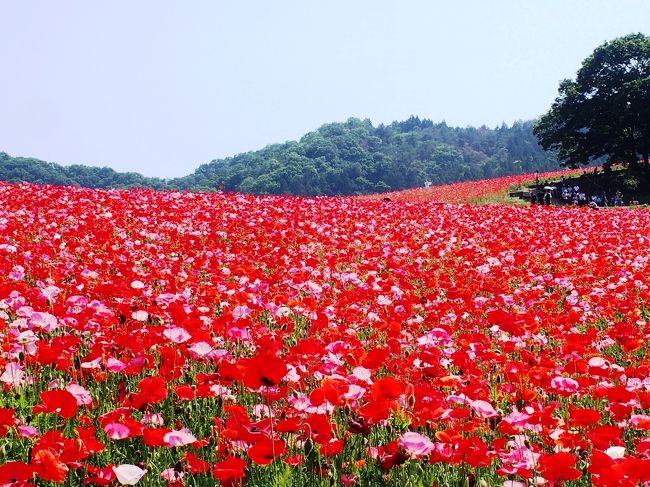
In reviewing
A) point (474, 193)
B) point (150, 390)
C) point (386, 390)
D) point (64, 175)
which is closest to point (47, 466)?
point (150, 390)

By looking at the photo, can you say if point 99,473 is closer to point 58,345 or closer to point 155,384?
point 155,384

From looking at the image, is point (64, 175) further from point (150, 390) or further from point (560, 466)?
point (560, 466)

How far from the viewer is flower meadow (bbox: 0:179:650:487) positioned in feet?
8.19

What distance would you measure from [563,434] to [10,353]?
306cm

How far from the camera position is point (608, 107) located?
3419 centimetres

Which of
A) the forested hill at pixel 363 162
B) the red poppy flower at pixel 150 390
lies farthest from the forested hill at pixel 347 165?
the red poppy flower at pixel 150 390

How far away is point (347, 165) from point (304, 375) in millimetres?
90733

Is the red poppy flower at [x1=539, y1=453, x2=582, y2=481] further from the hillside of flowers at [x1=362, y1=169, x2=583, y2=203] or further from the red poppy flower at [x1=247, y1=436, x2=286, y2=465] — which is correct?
the hillside of flowers at [x1=362, y1=169, x2=583, y2=203]

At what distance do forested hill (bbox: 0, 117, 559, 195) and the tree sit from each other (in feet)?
137

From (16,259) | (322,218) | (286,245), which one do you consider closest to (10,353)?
(16,259)

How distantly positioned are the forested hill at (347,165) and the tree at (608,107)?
41820 mm

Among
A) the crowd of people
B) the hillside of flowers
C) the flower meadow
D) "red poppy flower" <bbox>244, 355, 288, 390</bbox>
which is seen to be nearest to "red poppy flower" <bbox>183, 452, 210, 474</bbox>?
the flower meadow

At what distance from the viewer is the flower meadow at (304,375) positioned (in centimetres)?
250

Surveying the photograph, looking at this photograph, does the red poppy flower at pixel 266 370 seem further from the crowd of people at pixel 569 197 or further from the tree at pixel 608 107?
the tree at pixel 608 107
